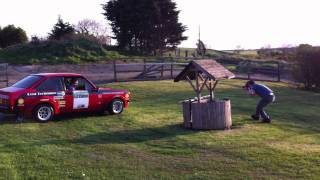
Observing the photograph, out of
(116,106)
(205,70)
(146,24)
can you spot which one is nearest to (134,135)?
(205,70)

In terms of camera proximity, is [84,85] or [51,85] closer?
[51,85]

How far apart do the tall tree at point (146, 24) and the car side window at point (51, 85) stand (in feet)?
123

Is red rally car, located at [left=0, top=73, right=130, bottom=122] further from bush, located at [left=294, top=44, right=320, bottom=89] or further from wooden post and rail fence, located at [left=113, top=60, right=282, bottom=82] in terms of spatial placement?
bush, located at [left=294, top=44, right=320, bottom=89]

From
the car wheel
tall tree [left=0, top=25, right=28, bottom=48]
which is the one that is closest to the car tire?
the car wheel

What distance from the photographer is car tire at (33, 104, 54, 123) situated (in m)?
15.2

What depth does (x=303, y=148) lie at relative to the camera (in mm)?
12258

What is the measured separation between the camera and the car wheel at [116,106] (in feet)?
55.9

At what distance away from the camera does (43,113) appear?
50.3 ft

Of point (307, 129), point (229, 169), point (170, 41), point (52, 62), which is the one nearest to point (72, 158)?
point (229, 169)

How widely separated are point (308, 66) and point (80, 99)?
1603 cm

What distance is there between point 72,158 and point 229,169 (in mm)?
3061

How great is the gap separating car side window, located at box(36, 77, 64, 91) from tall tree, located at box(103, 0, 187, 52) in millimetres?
37619

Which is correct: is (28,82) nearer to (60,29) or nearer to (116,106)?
(116,106)

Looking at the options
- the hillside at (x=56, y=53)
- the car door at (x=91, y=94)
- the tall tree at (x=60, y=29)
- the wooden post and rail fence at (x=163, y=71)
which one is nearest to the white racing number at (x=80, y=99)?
the car door at (x=91, y=94)
